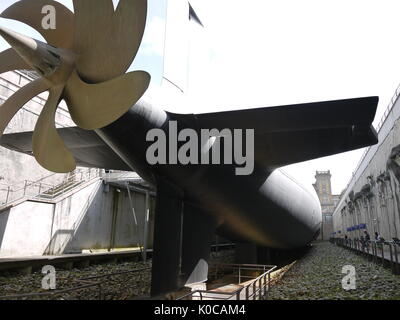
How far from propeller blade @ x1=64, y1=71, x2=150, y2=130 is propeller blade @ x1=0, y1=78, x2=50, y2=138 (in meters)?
0.73

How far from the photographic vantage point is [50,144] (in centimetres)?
541

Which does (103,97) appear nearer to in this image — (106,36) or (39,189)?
(106,36)

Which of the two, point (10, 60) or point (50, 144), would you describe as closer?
point (50, 144)

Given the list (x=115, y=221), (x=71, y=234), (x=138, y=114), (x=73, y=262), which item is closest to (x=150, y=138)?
(x=138, y=114)

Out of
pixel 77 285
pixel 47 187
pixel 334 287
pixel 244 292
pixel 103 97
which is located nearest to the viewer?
pixel 103 97

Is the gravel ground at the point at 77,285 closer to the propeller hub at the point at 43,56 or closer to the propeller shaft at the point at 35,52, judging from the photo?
the propeller hub at the point at 43,56

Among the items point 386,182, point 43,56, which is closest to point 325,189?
point 386,182

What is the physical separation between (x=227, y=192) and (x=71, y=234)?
12335mm

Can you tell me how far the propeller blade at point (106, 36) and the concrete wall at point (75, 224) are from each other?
38.5ft

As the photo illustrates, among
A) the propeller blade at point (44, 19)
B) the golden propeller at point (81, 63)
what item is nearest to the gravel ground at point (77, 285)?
the golden propeller at point (81, 63)

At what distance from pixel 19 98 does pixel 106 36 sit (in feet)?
7.11

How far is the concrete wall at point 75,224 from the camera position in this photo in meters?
14.2

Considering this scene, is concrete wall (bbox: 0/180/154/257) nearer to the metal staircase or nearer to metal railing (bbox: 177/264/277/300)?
the metal staircase
